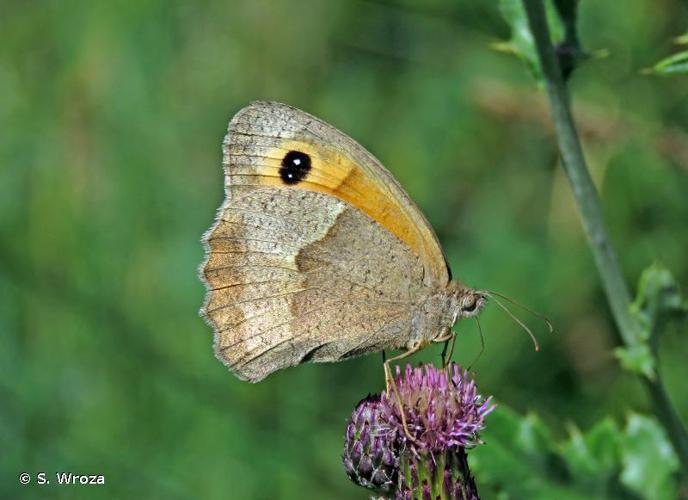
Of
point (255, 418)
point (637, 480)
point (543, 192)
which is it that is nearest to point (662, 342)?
point (543, 192)

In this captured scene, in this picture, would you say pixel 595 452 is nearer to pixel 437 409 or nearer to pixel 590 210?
pixel 437 409

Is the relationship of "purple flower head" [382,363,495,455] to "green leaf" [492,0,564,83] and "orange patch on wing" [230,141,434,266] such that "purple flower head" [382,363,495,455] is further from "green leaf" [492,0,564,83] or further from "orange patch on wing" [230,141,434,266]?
"green leaf" [492,0,564,83]

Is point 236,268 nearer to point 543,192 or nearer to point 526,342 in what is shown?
point 526,342

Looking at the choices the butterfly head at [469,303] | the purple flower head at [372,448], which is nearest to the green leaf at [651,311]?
the butterfly head at [469,303]

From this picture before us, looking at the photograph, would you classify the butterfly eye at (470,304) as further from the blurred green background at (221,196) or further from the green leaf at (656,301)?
the blurred green background at (221,196)

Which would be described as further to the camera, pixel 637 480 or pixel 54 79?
pixel 54 79
